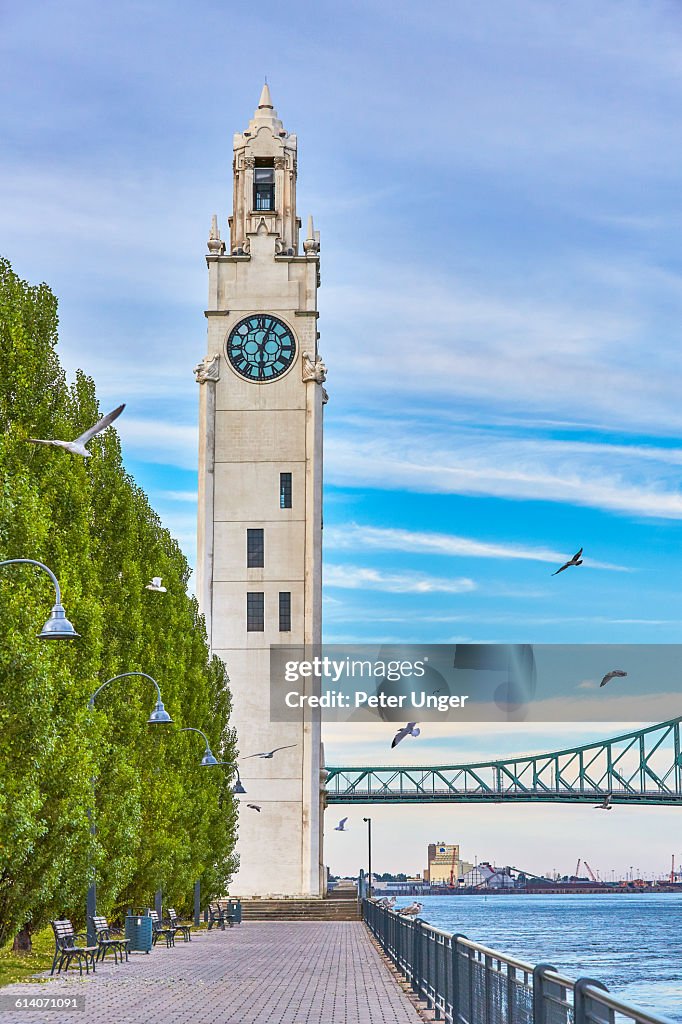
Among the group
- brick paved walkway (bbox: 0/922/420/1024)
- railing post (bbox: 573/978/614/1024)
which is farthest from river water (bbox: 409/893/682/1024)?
railing post (bbox: 573/978/614/1024)

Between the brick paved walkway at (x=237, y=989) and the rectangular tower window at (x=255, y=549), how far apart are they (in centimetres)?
3544

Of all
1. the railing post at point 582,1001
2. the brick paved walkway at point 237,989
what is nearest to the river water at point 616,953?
the brick paved walkway at point 237,989

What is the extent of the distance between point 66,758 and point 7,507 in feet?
17.6

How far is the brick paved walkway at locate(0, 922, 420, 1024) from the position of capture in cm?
1830

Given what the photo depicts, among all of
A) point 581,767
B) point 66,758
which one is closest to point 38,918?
point 66,758

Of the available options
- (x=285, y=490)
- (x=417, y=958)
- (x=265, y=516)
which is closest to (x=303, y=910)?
(x=265, y=516)

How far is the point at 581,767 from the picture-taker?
127 meters

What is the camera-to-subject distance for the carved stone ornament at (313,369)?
72.1 metres

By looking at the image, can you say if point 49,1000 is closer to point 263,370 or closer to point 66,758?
point 66,758

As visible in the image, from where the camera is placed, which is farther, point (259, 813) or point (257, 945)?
point (259, 813)

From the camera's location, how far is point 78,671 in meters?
27.2

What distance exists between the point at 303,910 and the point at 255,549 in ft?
61.3

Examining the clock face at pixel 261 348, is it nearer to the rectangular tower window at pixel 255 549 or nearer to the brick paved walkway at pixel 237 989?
the rectangular tower window at pixel 255 549

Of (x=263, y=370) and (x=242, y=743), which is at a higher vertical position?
(x=263, y=370)
